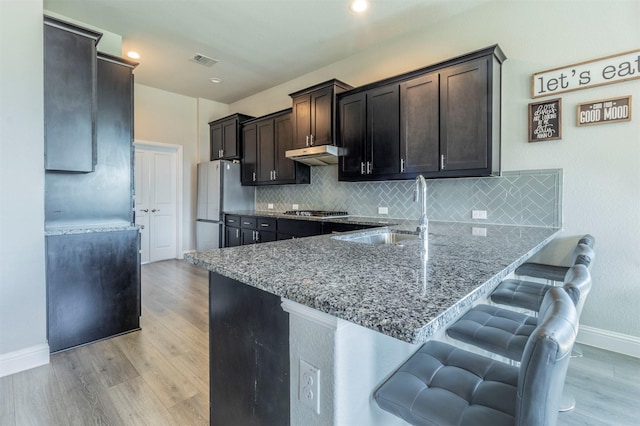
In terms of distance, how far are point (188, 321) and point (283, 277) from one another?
7.91ft

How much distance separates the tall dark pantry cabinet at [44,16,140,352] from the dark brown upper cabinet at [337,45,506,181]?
7.50 feet

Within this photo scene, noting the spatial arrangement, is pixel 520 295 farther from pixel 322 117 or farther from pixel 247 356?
pixel 322 117

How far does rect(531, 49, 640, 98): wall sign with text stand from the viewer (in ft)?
7.52

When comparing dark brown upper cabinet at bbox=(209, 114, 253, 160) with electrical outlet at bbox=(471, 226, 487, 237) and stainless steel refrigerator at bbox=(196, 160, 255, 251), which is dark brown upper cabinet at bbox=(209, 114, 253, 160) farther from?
electrical outlet at bbox=(471, 226, 487, 237)

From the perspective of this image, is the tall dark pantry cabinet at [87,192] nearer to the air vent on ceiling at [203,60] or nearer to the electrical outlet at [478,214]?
the air vent on ceiling at [203,60]

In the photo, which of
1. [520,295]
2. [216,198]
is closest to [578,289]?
[520,295]

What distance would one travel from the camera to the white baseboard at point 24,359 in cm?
203

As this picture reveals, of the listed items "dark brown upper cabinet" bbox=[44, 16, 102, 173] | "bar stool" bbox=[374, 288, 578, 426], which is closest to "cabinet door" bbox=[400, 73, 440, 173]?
"bar stool" bbox=[374, 288, 578, 426]

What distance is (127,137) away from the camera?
9.37 ft

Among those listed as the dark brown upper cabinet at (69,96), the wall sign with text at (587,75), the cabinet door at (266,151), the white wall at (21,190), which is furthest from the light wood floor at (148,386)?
the cabinet door at (266,151)

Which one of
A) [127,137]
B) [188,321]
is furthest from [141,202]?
[188,321]

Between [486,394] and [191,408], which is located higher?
[486,394]

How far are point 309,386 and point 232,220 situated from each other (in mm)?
4293

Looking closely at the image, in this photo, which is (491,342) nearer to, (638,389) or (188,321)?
(638,389)
